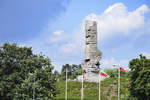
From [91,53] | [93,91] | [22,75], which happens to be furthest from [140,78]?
[91,53]

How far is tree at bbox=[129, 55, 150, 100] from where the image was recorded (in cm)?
3341

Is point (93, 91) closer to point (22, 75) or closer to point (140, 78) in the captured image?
point (22, 75)

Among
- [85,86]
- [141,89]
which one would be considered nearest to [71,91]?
[85,86]

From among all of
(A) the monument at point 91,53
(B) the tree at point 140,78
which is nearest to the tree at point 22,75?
(B) the tree at point 140,78

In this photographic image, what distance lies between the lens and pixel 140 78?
34.0 m

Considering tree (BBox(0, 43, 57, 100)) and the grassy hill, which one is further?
the grassy hill

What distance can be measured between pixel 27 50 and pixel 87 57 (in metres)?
24.2

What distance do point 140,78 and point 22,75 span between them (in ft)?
53.1

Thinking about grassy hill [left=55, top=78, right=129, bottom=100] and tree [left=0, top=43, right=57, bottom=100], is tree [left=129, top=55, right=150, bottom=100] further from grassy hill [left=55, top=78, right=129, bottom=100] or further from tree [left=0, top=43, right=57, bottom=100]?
grassy hill [left=55, top=78, right=129, bottom=100]

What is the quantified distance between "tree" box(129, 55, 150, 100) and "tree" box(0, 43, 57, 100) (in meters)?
11.4

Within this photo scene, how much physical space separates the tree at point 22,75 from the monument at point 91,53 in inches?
887

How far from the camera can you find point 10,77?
124 ft

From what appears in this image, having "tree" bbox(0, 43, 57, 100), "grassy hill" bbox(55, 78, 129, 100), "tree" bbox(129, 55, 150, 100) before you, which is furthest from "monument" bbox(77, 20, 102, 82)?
"tree" bbox(129, 55, 150, 100)

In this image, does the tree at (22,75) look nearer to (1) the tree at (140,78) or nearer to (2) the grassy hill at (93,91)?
(2) the grassy hill at (93,91)
